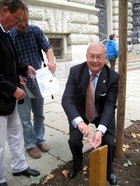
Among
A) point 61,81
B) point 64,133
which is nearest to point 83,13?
point 61,81

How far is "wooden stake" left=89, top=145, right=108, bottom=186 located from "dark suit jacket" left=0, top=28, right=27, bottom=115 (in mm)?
887

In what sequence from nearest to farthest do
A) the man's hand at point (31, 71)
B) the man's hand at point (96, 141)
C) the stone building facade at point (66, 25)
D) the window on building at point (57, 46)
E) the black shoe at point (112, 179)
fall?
the man's hand at point (96, 141), the black shoe at point (112, 179), the man's hand at point (31, 71), the stone building facade at point (66, 25), the window on building at point (57, 46)

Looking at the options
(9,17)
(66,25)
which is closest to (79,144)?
(9,17)

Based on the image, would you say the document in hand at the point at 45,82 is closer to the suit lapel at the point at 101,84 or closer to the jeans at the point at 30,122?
the jeans at the point at 30,122

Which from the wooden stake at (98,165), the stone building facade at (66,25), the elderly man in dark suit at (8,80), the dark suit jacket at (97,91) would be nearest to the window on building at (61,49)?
the stone building facade at (66,25)

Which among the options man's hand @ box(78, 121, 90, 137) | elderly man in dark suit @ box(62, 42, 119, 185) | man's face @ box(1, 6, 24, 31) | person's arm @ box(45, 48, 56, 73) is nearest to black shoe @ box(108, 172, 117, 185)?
elderly man in dark suit @ box(62, 42, 119, 185)

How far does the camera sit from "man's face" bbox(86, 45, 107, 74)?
97.5 inches

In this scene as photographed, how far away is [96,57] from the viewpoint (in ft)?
8.17

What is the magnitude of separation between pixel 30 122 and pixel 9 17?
1.44 m

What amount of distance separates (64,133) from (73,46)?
5.92 m

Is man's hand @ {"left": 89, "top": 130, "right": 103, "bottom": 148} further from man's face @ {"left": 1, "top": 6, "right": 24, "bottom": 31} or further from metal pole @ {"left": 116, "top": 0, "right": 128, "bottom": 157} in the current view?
man's face @ {"left": 1, "top": 6, "right": 24, "bottom": 31}

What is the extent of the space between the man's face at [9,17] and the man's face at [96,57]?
0.76 metres

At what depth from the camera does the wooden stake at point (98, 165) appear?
1.79m

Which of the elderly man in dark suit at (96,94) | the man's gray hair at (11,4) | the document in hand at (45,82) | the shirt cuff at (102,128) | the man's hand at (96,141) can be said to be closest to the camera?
the man's gray hair at (11,4)
